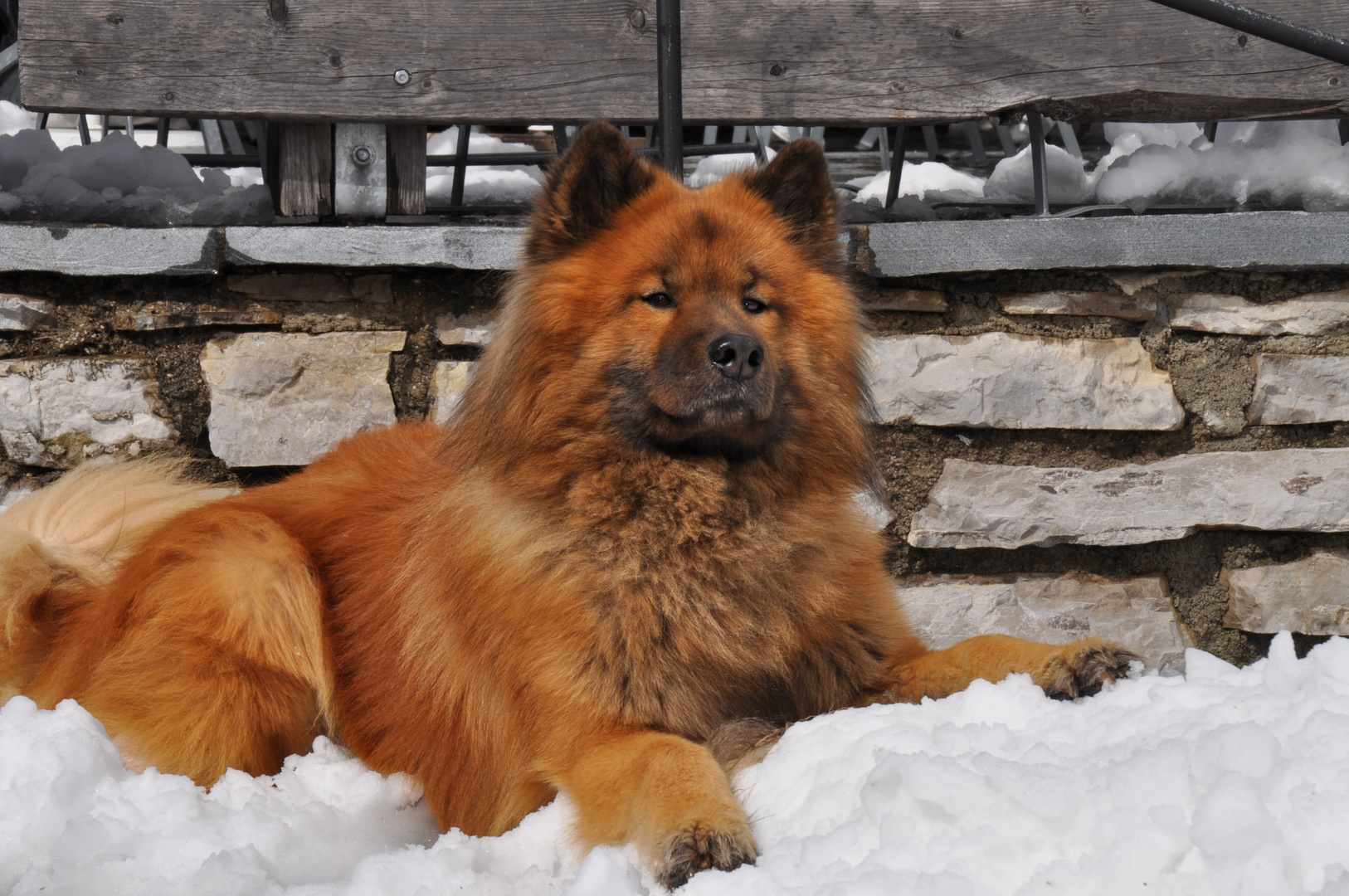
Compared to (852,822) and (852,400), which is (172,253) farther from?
(852,822)

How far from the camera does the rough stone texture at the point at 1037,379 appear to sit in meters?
2.84

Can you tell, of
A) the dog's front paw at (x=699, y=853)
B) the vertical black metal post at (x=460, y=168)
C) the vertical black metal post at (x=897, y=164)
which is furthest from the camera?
the vertical black metal post at (x=460, y=168)

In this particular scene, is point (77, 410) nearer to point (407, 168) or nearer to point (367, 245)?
point (367, 245)

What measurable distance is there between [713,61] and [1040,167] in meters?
0.98

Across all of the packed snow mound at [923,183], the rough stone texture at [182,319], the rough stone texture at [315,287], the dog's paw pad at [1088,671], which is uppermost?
the packed snow mound at [923,183]

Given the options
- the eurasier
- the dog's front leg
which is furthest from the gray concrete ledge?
the dog's front leg

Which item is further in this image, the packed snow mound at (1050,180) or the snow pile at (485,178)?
the snow pile at (485,178)

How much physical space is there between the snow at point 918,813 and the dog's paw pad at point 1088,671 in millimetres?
68

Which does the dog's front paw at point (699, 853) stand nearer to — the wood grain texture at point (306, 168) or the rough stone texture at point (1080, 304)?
the rough stone texture at point (1080, 304)

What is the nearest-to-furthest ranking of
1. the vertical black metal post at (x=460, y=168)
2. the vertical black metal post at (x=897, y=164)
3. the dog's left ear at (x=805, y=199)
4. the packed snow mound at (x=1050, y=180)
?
the dog's left ear at (x=805, y=199) < the packed snow mound at (x=1050, y=180) < the vertical black metal post at (x=897, y=164) < the vertical black metal post at (x=460, y=168)

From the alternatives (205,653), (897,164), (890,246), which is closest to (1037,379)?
(890,246)

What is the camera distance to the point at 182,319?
283 centimetres

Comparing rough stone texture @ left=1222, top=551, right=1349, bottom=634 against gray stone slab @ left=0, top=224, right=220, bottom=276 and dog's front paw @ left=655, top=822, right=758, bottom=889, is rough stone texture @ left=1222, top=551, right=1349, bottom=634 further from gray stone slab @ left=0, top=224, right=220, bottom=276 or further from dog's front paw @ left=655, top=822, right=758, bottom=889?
gray stone slab @ left=0, top=224, right=220, bottom=276

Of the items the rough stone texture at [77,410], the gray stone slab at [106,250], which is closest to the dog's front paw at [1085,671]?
the gray stone slab at [106,250]
